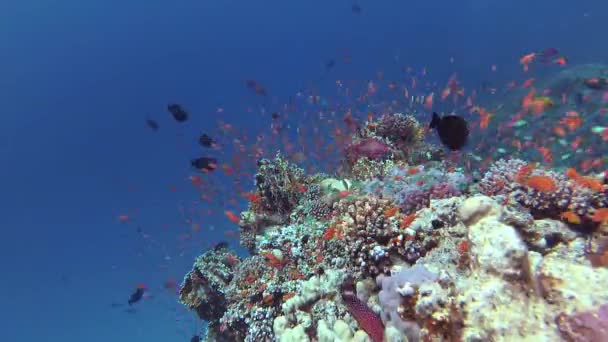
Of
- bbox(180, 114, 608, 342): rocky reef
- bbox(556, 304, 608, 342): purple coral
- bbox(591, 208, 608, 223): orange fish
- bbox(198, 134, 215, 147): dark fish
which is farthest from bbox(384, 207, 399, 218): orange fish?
bbox(198, 134, 215, 147): dark fish

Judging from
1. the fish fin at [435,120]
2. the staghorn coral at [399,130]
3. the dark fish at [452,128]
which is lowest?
the dark fish at [452,128]

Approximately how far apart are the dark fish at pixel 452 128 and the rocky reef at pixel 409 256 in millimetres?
681

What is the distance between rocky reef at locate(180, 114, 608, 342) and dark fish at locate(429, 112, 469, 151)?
68 cm

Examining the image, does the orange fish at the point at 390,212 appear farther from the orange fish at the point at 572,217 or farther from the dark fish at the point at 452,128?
the orange fish at the point at 572,217

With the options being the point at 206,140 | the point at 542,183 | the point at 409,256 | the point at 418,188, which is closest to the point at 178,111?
the point at 206,140

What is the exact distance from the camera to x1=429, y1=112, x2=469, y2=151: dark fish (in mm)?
5555

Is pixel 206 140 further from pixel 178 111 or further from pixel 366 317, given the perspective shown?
pixel 366 317

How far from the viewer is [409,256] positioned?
4.69 meters

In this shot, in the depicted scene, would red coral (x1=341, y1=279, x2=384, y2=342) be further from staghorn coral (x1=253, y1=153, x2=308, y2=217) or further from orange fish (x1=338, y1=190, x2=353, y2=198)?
staghorn coral (x1=253, y1=153, x2=308, y2=217)

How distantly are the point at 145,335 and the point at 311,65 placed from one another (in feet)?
196

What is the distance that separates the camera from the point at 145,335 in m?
33.1

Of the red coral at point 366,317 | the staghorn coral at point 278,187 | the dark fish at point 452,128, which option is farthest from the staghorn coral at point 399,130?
the red coral at point 366,317

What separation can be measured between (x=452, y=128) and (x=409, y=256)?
1.99m

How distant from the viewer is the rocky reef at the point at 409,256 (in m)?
2.81
